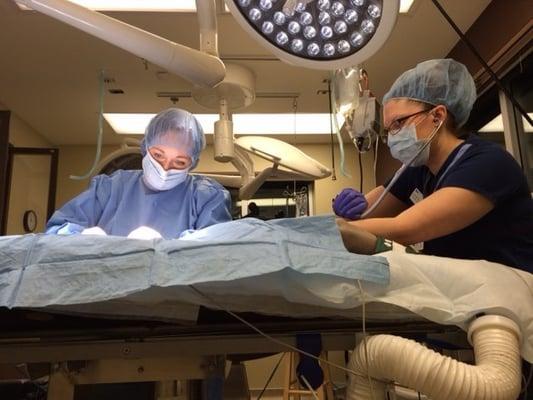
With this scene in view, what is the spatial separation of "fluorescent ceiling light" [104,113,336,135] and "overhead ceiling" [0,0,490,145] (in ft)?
0.43

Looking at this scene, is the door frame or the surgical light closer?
the surgical light

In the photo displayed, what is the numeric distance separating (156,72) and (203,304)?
99.5 inches

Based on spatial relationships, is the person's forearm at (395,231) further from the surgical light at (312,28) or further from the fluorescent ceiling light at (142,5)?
the fluorescent ceiling light at (142,5)

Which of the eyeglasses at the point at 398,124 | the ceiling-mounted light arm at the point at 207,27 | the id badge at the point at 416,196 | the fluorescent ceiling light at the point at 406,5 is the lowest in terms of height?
the id badge at the point at 416,196

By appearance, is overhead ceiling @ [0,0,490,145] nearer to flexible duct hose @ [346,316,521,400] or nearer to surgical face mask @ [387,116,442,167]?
surgical face mask @ [387,116,442,167]

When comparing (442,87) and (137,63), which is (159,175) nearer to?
(442,87)

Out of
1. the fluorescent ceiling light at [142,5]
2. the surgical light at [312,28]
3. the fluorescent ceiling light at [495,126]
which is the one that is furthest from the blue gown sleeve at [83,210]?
the fluorescent ceiling light at [495,126]

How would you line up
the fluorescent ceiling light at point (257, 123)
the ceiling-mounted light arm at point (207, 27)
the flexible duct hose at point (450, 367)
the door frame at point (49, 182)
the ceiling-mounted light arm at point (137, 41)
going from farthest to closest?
the fluorescent ceiling light at point (257, 123) → the door frame at point (49, 182) → the ceiling-mounted light arm at point (207, 27) → the ceiling-mounted light arm at point (137, 41) → the flexible duct hose at point (450, 367)

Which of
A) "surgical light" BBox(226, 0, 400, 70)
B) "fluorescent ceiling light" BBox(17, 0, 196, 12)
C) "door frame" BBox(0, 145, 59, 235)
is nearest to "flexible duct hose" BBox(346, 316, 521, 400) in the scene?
"surgical light" BBox(226, 0, 400, 70)

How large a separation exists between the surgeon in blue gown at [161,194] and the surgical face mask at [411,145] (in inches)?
21.7

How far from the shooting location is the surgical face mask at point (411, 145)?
1.29 metres

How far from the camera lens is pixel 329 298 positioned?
0.77 metres

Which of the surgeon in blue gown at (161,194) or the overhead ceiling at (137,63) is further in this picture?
the overhead ceiling at (137,63)

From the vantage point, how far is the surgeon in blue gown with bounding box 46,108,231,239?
150 cm
